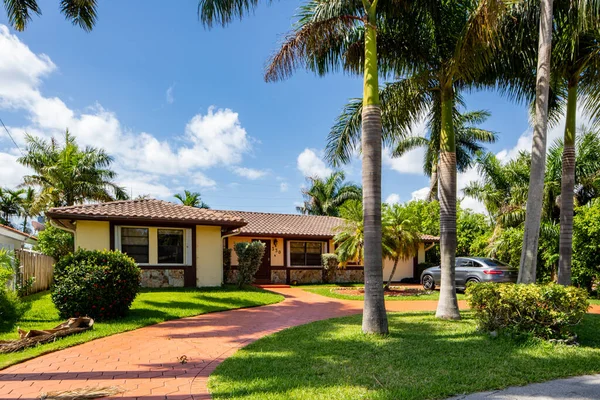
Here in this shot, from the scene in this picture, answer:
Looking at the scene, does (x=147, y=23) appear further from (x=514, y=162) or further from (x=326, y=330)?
(x=514, y=162)

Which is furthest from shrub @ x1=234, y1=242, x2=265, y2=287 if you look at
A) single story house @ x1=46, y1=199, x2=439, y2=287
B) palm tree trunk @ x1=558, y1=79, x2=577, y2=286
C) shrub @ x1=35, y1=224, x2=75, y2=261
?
palm tree trunk @ x1=558, y1=79, x2=577, y2=286

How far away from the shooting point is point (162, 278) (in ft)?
48.7

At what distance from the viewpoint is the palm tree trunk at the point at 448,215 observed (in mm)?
8781

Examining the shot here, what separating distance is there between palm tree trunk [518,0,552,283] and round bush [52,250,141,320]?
27.6ft

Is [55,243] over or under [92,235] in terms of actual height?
under

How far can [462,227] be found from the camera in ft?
71.7

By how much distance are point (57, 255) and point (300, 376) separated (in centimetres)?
1856

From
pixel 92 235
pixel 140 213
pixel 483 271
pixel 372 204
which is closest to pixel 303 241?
pixel 140 213

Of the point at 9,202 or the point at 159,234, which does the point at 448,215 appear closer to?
the point at 159,234

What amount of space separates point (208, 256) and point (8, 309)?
820 cm

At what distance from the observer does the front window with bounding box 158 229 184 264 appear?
593 inches

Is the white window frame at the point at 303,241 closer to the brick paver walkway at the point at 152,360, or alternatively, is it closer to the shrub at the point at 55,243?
the brick paver walkway at the point at 152,360

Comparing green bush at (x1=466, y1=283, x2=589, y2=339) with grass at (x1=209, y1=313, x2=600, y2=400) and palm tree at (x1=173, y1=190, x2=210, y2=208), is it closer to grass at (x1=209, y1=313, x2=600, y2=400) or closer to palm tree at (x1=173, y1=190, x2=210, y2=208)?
grass at (x1=209, y1=313, x2=600, y2=400)

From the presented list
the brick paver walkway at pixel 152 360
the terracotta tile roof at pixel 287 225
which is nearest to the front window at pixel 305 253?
the terracotta tile roof at pixel 287 225
